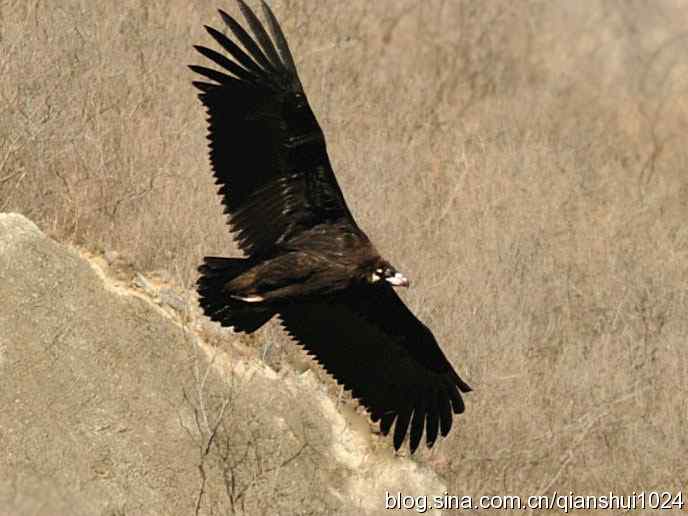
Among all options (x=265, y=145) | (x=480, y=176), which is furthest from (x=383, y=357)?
(x=480, y=176)

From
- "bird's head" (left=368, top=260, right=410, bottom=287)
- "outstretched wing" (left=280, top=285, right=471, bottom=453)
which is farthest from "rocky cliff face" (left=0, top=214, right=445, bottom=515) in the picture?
"bird's head" (left=368, top=260, right=410, bottom=287)

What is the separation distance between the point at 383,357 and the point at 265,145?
4.84 feet

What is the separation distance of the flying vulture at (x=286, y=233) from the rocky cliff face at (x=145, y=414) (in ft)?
2.07

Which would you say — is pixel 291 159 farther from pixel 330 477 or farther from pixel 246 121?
pixel 330 477

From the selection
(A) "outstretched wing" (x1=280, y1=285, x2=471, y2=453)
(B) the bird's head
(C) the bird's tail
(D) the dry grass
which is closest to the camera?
(C) the bird's tail

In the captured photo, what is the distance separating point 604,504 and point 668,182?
14.2ft

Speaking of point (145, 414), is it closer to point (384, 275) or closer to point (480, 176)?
point (384, 275)

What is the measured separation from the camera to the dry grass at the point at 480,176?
1080cm

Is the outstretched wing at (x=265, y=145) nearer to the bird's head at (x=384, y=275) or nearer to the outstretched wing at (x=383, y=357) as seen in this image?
the bird's head at (x=384, y=275)

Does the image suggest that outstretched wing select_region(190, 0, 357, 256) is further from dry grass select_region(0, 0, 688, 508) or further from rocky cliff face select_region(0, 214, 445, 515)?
dry grass select_region(0, 0, 688, 508)

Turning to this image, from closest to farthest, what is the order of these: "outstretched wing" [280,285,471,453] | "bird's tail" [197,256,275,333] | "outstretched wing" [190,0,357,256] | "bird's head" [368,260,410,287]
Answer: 1. "outstretched wing" [190,0,357,256]
2. "bird's tail" [197,256,275,333]
3. "bird's head" [368,260,410,287]
4. "outstretched wing" [280,285,471,453]

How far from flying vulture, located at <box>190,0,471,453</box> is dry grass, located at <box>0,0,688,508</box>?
1226 millimetres

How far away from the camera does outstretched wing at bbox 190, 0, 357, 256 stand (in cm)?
863

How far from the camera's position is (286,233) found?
29.7 ft
